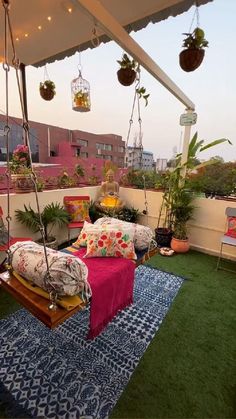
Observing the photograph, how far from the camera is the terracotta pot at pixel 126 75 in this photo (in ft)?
7.63

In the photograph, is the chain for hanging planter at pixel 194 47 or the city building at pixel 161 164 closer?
the chain for hanging planter at pixel 194 47

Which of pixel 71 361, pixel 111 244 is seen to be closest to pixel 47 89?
pixel 111 244

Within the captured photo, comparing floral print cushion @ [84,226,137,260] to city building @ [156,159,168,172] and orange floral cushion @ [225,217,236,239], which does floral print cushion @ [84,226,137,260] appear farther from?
city building @ [156,159,168,172]

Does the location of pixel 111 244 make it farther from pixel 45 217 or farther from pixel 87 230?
pixel 45 217

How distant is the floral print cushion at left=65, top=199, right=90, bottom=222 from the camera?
10.9 ft

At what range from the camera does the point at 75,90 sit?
2586 millimetres

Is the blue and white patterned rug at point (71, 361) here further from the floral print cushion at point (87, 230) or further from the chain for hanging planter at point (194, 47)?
the chain for hanging planter at point (194, 47)

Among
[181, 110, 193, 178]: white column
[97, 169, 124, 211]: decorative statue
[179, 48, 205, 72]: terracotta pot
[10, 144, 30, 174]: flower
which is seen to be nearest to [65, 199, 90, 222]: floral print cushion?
[97, 169, 124, 211]: decorative statue

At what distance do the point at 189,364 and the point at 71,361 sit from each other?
2.90 ft

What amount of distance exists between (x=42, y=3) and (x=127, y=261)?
267 centimetres

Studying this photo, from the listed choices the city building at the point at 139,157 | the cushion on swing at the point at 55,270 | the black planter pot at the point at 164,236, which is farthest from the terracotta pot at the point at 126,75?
the black planter pot at the point at 164,236

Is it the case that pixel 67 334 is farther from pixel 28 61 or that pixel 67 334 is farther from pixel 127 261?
pixel 28 61

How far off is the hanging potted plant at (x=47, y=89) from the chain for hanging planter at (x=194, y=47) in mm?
1795

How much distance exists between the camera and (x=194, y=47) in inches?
78.1
